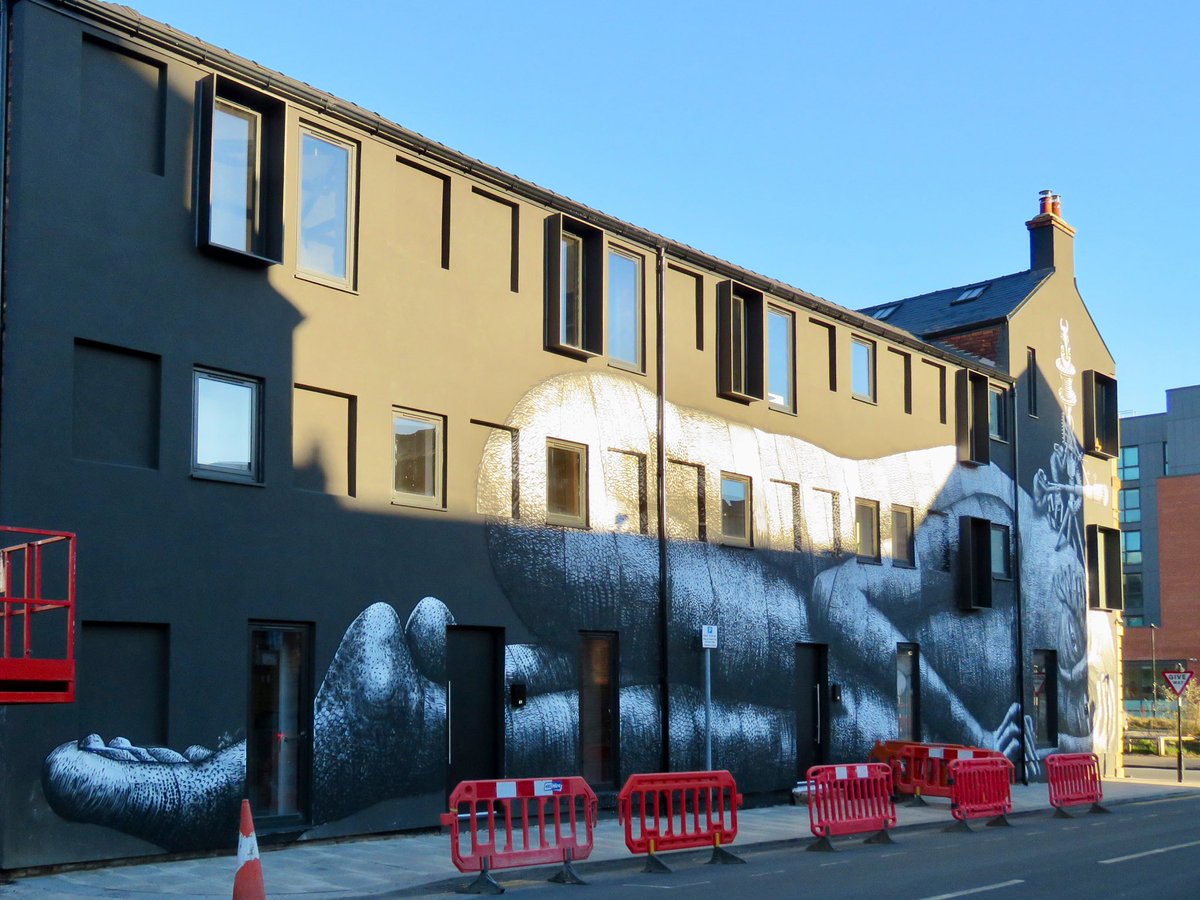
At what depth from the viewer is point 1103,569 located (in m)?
35.4

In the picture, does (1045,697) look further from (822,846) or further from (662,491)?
(822,846)

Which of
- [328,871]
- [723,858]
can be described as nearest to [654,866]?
[723,858]

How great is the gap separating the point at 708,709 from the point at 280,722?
704cm

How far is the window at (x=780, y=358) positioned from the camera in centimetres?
2417

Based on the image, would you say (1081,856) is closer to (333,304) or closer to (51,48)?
(333,304)

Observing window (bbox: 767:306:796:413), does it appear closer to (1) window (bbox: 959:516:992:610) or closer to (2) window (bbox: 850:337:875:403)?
(2) window (bbox: 850:337:875:403)

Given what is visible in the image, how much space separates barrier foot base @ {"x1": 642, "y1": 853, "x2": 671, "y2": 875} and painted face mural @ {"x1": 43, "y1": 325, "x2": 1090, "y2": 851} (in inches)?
135

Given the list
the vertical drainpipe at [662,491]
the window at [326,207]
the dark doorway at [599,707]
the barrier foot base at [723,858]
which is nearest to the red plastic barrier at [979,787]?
the vertical drainpipe at [662,491]

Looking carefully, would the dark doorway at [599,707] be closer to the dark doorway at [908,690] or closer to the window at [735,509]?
the window at [735,509]

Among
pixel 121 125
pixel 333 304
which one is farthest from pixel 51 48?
pixel 333 304

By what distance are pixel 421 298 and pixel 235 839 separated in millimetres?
7020

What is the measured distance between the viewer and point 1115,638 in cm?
3544

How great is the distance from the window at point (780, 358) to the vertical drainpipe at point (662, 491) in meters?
2.97

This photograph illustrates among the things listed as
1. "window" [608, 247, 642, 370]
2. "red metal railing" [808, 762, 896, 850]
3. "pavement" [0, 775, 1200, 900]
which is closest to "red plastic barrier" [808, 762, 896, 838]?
"red metal railing" [808, 762, 896, 850]
